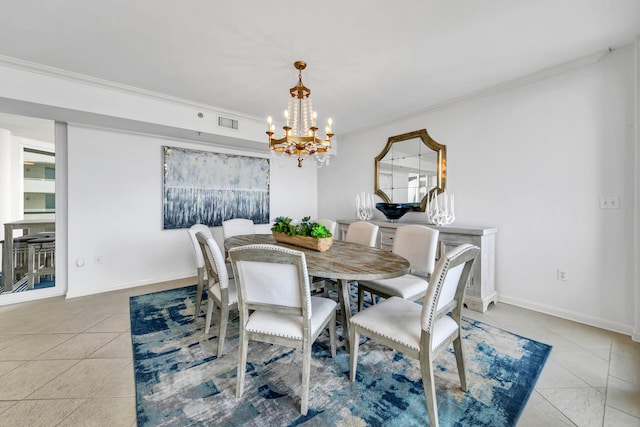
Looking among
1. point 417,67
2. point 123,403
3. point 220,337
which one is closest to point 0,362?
point 123,403

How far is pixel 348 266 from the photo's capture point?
1800 mm

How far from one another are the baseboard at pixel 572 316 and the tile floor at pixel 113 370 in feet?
0.25

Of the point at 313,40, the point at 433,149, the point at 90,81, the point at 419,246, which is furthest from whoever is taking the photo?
the point at 433,149

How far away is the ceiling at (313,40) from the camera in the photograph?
1825mm

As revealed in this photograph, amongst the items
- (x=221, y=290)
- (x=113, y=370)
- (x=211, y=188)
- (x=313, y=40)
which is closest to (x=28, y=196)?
(x=211, y=188)

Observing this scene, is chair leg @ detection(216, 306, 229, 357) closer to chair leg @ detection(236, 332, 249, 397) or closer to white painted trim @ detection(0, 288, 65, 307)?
chair leg @ detection(236, 332, 249, 397)

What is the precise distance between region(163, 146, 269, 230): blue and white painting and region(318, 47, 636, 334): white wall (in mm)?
3140

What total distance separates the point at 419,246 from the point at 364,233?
25.2 inches

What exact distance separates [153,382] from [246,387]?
0.62 metres

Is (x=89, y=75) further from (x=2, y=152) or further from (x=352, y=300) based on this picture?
(x=352, y=300)

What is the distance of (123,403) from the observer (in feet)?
5.06

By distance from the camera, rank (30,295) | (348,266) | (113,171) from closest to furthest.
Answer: (348,266)
(30,295)
(113,171)

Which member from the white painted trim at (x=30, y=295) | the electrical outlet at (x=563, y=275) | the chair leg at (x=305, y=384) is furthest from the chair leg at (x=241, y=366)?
the white painted trim at (x=30, y=295)

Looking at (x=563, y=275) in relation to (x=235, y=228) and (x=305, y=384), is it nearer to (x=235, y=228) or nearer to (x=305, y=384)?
(x=305, y=384)
